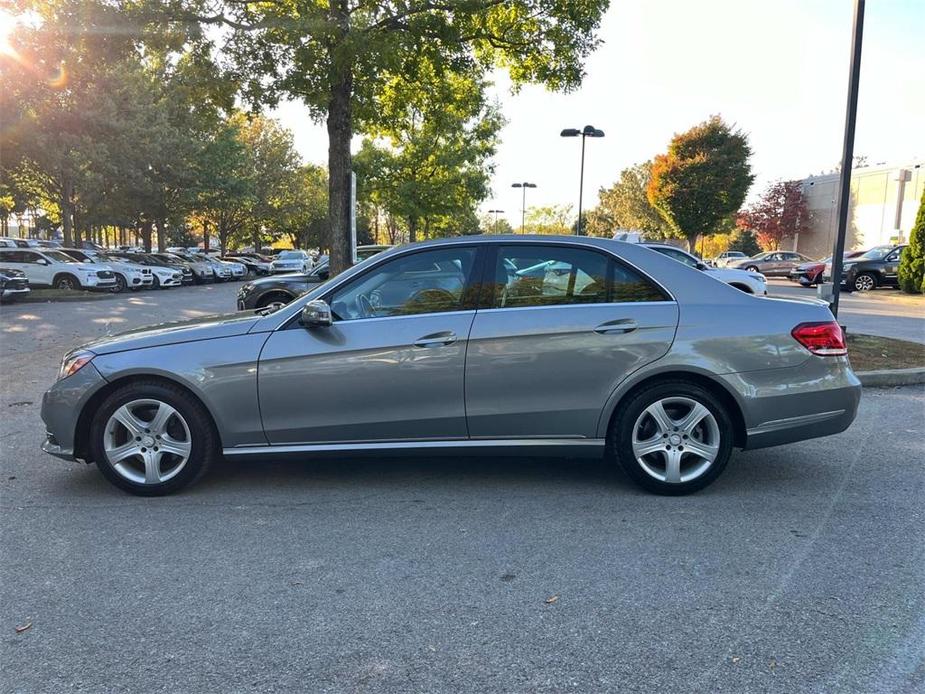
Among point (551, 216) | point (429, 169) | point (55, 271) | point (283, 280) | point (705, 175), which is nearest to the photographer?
point (283, 280)

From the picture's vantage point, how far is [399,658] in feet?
8.51

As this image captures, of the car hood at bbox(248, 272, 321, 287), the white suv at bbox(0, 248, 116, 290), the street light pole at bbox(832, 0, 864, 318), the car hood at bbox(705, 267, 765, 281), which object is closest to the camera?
the street light pole at bbox(832, 0, 864, 318)

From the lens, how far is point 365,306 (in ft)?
14.0

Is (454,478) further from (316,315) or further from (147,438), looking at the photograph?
(147,438)

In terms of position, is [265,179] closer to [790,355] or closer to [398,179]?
[398,179]

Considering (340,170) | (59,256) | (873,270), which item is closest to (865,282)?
(873,270)

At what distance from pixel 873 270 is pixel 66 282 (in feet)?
92.8

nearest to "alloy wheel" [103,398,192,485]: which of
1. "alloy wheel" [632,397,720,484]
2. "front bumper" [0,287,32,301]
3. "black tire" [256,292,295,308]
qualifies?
"alloy wheel" [632,397,720,484]

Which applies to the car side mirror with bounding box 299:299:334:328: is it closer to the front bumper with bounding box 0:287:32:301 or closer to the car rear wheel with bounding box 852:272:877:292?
the front bumper with bounding box 0:287:32:301

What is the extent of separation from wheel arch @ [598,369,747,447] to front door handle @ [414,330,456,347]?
1056 mm

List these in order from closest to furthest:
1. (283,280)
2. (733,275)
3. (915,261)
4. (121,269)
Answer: (283,280) < (733,275) < (915,261) < (121,269)

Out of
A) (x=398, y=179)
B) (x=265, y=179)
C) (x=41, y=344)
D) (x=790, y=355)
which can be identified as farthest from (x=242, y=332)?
(x=265, y=179)

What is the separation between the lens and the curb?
752cm

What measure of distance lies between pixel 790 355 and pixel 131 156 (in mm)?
31069
